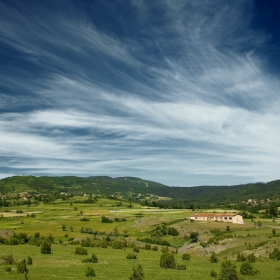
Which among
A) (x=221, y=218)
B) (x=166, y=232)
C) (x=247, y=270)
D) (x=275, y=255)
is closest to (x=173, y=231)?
(x=166, y=232)

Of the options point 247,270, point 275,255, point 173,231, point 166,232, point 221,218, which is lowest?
point 166,232

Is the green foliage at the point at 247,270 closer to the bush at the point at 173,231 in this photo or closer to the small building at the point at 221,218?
the bush at the point at 173,231

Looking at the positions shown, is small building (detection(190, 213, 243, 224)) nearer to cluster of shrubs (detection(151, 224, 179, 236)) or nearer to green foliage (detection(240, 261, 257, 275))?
cluster of shrubs (detection(151, 224, 179, 236))

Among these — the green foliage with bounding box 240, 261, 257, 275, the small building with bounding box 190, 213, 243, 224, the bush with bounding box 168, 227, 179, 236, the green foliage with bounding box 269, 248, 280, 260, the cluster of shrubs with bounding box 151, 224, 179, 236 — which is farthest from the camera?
the small building with bounding box 190, 213, 243, 224

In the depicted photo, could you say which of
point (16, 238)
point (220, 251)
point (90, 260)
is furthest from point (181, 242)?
point (90, 260)

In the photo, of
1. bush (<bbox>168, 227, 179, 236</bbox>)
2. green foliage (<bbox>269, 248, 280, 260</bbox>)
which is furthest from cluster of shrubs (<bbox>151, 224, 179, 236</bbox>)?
green foliage (<bbox>269, 248, 280, 260</bbox>)

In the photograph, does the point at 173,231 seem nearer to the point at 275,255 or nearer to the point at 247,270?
the point at 275,255

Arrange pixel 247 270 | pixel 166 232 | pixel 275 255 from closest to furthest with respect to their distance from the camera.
Answer: 1. pixel 247 270
2. pixel 275 255
3. pixel 166 232

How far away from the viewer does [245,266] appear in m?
43.2

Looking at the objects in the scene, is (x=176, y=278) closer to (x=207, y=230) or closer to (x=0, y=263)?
(x=0, y=263)

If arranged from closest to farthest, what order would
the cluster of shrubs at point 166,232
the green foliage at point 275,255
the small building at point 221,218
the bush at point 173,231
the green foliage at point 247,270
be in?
the green foliage at point 247,270 < the green foliage at point 275,255 < the cluster of shrubs at point 166,232 < the bush at point 173,231 < the small building at point 221,218

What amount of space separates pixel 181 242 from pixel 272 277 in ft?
230

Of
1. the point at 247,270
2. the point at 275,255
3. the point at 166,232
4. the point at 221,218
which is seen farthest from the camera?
the point at 221,218

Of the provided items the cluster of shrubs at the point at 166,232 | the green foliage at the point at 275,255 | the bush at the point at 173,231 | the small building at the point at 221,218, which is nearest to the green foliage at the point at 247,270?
the green foliage at the point at 275,255
